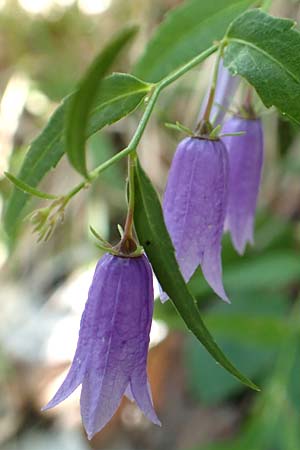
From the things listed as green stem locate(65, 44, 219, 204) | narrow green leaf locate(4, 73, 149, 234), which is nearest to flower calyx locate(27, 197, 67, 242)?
green stem locate(65, 44, 219, 204)

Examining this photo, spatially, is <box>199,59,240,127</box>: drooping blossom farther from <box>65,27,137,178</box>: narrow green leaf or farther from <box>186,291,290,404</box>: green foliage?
<box>186,291,290,404</box>: green foliage

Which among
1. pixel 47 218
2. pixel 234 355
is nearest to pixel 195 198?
pixel 47 218

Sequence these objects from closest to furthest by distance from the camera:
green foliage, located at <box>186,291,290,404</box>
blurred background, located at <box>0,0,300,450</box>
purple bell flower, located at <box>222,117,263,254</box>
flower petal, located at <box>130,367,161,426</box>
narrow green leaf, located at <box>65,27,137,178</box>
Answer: narrow green leaf, located at <box>65,27,137,178</box>, flower petal, located at <box>130,367,161,426</box>, purple bell flower, located at <box>222,117,263,254</box>, green foliage, located at <box>186,291,290,404</box>, blurred background, located at <box>0,0,300,450</box>

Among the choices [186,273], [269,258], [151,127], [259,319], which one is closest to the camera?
[186,273]

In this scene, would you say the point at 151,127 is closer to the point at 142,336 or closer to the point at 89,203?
the point at 89,203

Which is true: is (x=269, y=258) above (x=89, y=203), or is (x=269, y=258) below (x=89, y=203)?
below

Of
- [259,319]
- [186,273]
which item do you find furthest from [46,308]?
[186,273]

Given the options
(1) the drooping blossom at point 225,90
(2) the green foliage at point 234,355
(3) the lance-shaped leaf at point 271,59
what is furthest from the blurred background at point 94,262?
(3) the lance-shaped leaf at point 271,59
